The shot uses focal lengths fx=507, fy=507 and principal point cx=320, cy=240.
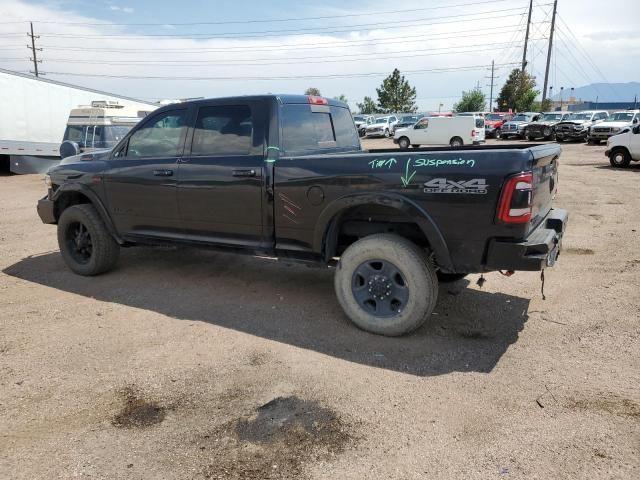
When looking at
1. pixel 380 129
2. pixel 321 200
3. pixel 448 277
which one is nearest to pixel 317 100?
pixel 321 200

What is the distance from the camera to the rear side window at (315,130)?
4.58 metres

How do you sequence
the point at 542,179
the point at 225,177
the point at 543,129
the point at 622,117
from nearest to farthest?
the point at 542,179
the point at 225,177
the point at 622,117
the point at 543,129

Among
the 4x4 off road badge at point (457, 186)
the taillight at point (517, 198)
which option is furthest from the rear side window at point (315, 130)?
the taillight at point (517, 198)

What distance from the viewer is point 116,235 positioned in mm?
5551

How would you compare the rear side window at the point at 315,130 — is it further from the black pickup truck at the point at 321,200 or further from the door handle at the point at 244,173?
the door handle at the point at 244,173

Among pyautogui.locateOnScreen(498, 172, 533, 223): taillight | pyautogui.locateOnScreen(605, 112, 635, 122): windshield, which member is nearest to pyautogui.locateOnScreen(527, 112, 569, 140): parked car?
pyautogui.locateOnScreen(605, 112, 635, 122): windshield

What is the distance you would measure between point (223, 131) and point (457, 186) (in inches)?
89.7

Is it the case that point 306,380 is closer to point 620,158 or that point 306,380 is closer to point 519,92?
point 620,158

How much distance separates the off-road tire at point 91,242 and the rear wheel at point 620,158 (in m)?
16.4

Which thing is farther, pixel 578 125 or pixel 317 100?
pixel 578 125

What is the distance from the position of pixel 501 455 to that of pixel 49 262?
5.93 metres

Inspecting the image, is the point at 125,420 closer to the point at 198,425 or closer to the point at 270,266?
the point at 198,425

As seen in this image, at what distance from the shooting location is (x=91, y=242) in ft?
18.7

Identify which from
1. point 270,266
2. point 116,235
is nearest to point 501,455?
point 270,266
